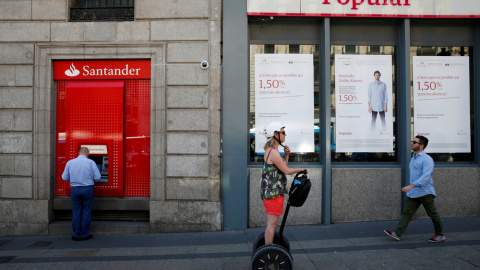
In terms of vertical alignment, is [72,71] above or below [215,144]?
above

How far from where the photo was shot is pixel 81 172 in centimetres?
654

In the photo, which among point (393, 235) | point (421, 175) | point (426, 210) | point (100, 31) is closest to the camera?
point (421, 175)

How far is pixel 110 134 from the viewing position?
727 centimetres

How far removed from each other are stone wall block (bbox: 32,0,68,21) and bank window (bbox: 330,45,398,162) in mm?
5865

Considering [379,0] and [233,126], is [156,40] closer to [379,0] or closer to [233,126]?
→ [233,126]

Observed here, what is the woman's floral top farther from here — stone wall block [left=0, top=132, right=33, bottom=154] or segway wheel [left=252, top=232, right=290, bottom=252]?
stone wall block [left=0, top=132, right=33, bottom=154]

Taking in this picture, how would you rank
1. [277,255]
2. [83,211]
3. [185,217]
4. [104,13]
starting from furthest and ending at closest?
[104,13], [185,217], [83,211], [277,255]

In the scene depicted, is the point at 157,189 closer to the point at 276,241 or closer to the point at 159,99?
the point at 159,99

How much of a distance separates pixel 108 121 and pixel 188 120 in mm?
1761

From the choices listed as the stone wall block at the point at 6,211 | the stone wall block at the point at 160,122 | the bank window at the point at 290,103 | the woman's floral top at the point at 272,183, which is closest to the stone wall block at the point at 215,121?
the bank window at the point at 290,103

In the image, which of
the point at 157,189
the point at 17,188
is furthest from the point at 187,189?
the point at 17,188

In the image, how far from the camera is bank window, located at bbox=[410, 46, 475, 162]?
762cm

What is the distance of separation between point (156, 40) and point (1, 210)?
15.7ft

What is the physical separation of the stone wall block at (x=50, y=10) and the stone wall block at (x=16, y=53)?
674 mm
